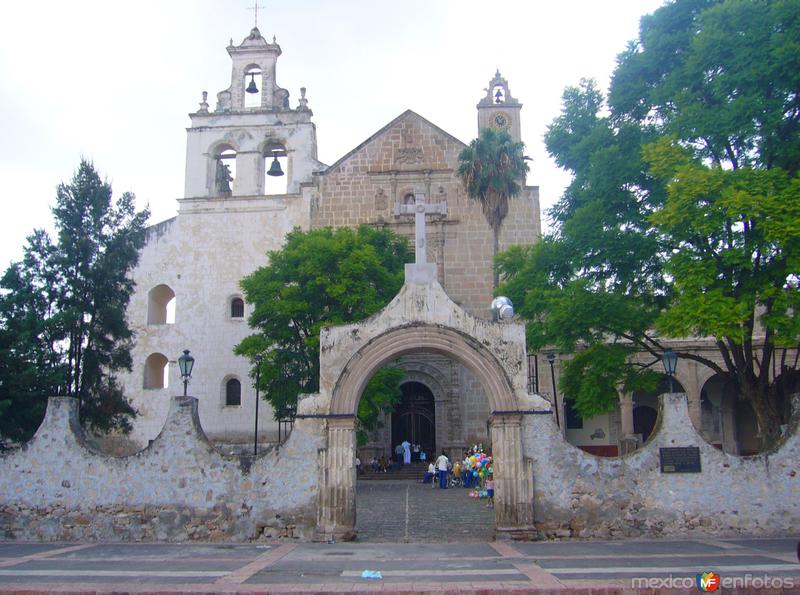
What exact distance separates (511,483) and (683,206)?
258 inches

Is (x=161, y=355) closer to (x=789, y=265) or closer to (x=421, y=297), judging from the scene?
(x=421, y=297)

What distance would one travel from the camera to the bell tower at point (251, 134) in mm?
34719

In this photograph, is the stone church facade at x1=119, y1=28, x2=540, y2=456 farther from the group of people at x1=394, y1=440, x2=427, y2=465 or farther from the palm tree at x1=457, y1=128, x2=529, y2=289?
the palm tree at x1=457, y1=128, x2=529, y2=289

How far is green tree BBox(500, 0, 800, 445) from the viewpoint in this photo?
15.1 m

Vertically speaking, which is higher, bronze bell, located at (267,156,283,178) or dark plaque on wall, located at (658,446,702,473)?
bronze bell, located at (267,156,283,178)

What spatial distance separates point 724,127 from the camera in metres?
16.0

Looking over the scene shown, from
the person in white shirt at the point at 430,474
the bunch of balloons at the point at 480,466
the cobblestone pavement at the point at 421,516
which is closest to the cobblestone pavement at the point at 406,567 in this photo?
the cobblestone pavement at the point at 421,516

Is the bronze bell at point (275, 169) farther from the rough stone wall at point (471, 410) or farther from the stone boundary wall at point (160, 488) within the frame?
the stone boundary wall at point (160, 488)

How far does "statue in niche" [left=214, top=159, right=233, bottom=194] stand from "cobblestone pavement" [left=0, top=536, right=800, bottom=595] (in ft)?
77.9

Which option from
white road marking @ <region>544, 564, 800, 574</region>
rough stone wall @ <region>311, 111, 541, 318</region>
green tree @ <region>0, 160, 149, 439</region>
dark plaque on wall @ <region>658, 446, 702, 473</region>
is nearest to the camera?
white road marking @ <region>544, 564, 800, 574</region>

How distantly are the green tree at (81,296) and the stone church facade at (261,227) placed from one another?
26.9 ft

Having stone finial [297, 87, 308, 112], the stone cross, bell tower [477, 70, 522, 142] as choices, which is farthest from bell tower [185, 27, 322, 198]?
the stone cross

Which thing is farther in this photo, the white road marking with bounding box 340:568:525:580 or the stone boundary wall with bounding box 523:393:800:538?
the stone boundary wall with bounding box 523:393:800:538

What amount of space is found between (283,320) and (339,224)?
840cm
